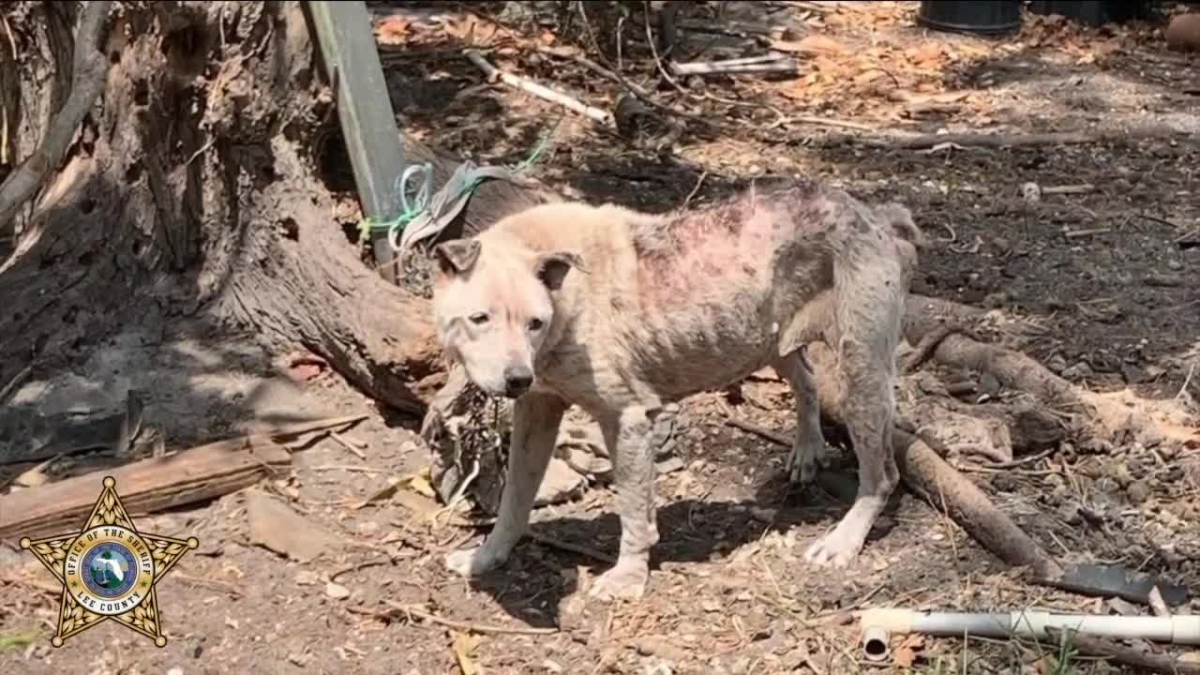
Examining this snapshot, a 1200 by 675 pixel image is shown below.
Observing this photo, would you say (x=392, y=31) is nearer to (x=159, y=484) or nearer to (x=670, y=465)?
(x=670, y=465)

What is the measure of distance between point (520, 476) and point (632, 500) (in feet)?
1.33

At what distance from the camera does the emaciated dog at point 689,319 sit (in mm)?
4707

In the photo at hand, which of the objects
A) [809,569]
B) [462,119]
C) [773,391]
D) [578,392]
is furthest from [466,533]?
[462,119]

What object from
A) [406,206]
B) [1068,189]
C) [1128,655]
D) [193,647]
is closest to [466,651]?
[193,647]

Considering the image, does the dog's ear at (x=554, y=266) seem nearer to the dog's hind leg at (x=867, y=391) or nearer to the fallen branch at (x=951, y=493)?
the dog's hind leg at (x=867, y=391)

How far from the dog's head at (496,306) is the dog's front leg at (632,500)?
48 centimetres

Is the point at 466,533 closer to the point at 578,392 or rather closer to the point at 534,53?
the point at 578,392

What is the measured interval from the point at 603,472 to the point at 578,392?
0.94 m

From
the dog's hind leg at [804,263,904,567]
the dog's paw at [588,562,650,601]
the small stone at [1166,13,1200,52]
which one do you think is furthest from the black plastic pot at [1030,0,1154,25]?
the dog's paw at [588,562,650,601]

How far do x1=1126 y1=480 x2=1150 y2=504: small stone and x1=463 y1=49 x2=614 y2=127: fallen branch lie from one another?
16.6ft

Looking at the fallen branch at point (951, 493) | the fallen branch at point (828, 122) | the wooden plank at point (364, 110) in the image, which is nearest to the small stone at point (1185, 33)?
the fallen branch at point (828, 122)

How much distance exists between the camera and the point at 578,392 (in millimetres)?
4727

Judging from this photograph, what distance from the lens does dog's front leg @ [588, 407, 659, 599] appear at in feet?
15.7

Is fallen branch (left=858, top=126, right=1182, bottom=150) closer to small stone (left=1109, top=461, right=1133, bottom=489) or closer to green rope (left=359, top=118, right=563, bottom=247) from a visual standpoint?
green rope (left=359, top=118, right=563, bottom=247)
